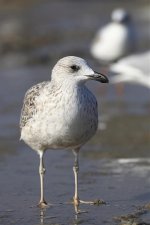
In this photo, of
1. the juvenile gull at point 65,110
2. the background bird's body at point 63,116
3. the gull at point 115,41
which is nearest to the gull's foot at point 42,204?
the juvenile gull at point 65,110

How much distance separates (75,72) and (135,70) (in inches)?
226

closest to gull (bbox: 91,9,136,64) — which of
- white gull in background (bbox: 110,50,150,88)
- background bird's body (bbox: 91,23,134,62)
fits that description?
background bird's body (bbox: 91,23,134,62)

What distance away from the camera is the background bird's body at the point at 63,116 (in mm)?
6543

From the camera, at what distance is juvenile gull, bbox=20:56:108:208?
6543mm

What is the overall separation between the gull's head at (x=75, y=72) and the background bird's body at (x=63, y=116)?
6 cm

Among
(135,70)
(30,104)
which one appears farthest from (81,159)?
(135,70)

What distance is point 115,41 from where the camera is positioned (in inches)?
621

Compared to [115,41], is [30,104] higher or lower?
lower

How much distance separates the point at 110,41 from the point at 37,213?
31.3 feet

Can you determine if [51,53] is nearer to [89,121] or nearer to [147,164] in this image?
[147,164]

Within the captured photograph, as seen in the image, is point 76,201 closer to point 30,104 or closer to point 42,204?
point 42,204

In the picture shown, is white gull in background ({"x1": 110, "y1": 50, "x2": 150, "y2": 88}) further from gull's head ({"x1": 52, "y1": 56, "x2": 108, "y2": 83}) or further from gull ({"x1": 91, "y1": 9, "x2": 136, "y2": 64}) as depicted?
gull's head ({"x1": 52, "y1": 56, "x2": 108, "y2": 83})

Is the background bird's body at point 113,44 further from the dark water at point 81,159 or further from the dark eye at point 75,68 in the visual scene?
the dark eye at point 75,68

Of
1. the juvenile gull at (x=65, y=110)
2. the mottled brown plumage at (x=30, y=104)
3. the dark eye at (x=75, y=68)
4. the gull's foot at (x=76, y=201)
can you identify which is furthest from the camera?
the mottled brown plumage at (x=30, y=104)
